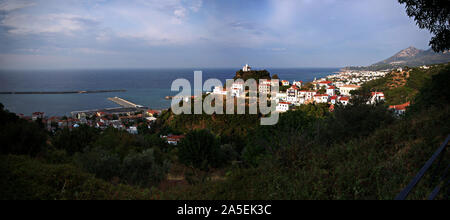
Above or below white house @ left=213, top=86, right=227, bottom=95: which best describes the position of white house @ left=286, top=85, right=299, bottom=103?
below

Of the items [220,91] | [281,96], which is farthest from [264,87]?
[220,91]

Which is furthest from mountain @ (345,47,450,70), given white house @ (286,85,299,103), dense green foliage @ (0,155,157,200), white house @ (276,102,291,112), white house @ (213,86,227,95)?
dense green foliage @ (0,155,157,200)

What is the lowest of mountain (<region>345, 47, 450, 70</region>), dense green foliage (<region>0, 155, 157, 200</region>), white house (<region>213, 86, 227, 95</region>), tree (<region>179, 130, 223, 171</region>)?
tree (<region>179, 130, 223, 171</region>)

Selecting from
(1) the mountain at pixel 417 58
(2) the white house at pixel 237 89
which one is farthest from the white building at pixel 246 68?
(1) the mountain at pixel 417 58

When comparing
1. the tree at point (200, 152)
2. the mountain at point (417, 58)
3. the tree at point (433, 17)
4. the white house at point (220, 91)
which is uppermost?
the mountain at point (417, 58)

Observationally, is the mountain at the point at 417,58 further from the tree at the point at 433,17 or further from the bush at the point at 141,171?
the bush at the point at 141,171

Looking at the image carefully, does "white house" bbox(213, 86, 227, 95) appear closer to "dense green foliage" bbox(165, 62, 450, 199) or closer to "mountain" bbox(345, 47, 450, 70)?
"mountain" bbox(345, 47, 450, 70)

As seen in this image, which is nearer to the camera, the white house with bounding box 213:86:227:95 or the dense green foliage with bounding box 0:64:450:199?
the dense green foliage with bounding box 0:64:450:199
